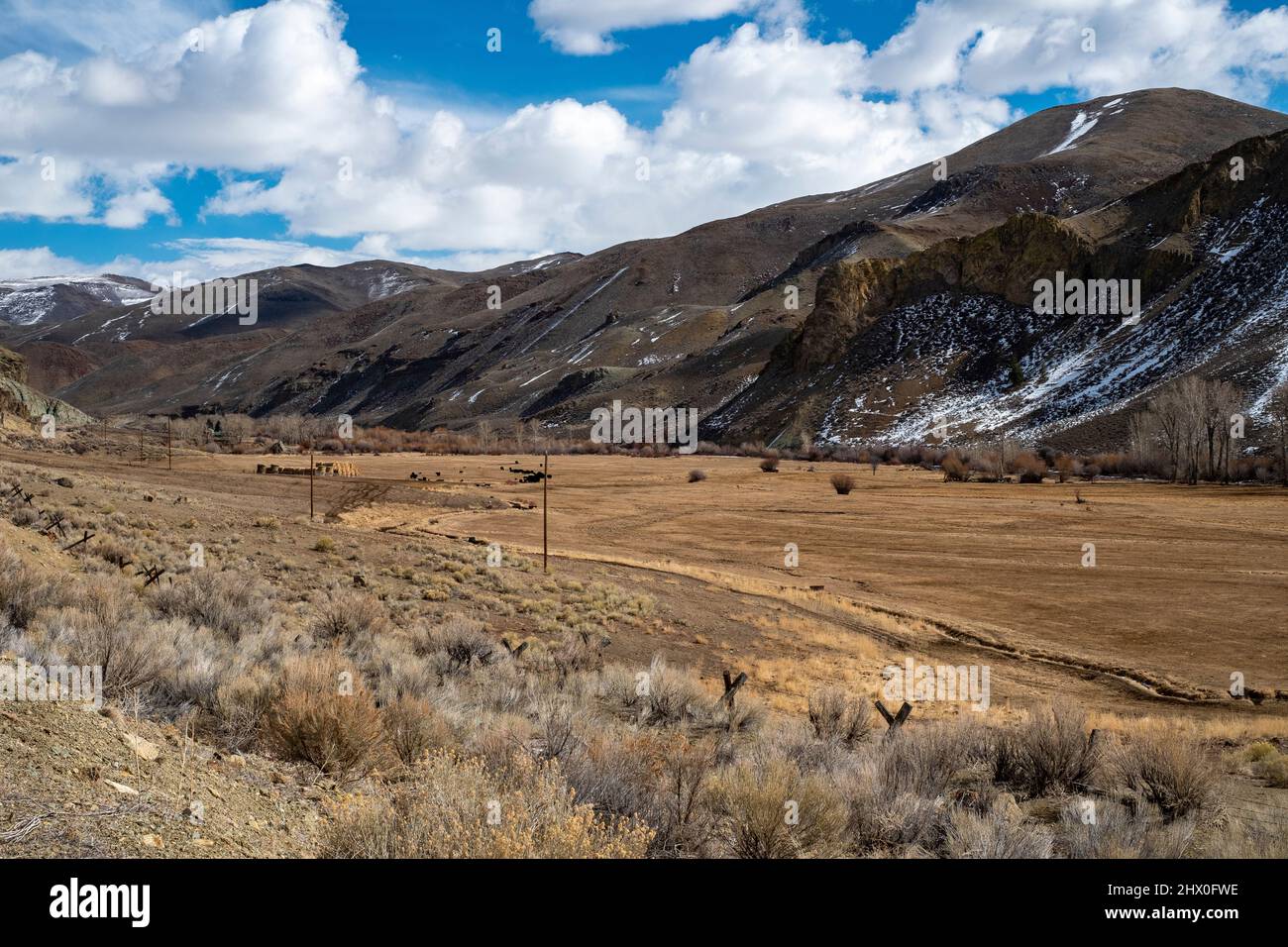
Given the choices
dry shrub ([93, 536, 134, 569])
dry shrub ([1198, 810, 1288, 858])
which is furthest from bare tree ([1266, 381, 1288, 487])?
dry shrub ([93, 536, 134, 569])

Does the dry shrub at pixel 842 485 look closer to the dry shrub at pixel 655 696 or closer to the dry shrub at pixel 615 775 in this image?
the dry shrub at pixel 655 696

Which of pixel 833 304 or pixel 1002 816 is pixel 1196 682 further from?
pixel 833 304

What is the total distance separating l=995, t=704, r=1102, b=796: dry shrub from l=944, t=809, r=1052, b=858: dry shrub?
1.81 metres

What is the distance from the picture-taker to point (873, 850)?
6.03 meters

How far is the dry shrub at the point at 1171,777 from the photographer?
7.18m

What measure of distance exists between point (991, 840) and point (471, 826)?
3.50 meters

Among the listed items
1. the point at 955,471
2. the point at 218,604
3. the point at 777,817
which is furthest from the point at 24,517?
the point at 955,471

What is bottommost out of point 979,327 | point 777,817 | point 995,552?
point 995,552

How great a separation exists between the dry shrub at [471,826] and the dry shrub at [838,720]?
5.36m

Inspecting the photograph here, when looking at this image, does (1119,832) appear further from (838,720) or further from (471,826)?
(838,720)

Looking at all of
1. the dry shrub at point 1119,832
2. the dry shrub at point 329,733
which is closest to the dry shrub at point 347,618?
the dry shrub at point 329,733

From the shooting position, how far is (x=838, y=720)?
36.0 ft

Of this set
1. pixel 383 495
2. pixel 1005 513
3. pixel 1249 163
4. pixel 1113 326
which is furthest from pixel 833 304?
pixel 383 495

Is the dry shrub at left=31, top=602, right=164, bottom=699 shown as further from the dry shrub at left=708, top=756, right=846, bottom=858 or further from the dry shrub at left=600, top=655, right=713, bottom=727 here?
the dry shrub at left=600, top=655, right=713, bottom=727
